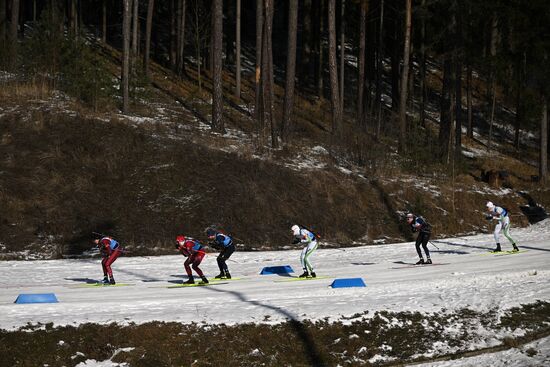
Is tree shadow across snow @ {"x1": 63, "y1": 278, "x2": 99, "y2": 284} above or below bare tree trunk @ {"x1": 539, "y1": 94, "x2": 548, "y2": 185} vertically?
below

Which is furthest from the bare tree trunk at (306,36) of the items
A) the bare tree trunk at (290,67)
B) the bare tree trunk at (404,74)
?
the bare tree trunk at (404,74)

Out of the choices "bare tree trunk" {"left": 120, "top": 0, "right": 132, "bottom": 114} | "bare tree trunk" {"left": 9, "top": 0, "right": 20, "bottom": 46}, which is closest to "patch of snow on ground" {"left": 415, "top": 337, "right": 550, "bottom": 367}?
"bare tree trunk" {"left": 120, "top": 0, "right": 132, "bottom": 114}

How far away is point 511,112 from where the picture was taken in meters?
60.8

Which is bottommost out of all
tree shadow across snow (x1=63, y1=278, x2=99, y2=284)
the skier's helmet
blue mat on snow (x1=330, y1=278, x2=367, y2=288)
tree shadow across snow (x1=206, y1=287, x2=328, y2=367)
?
tree shadow across snow (x1=63, y1=278, x2=99, y2=284)

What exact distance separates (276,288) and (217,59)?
18468mm

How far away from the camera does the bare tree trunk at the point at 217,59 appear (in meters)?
34.5

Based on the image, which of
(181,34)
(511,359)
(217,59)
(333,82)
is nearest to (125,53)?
(217,59)

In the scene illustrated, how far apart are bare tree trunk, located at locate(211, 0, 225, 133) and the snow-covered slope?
1259 cm

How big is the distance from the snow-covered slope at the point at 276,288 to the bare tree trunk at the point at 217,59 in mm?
12588

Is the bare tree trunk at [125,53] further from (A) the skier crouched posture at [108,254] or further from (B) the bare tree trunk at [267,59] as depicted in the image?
(A) the skier crouched posture at [108,254]

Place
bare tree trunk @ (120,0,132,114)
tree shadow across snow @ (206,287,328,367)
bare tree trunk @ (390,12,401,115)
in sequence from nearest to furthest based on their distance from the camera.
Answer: tree shadow across snow @ (206,287,328,367) → bare tree trunk @ (120,0,132,114) → bare tree trunk @ (390,12,401,115)

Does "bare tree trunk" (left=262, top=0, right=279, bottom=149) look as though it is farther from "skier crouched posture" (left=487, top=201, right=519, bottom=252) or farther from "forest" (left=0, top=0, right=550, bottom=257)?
"skier crouched posture" (left=487, top=201, right=519, bottom=252)

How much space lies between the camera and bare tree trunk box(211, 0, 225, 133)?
3447 cm

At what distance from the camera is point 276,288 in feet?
61.3
